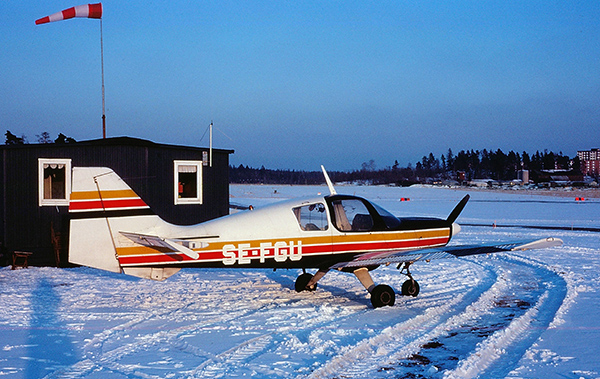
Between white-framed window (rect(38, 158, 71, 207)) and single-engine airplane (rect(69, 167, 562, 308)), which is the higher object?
white-framed window (rect(38, 158, 71, 207))

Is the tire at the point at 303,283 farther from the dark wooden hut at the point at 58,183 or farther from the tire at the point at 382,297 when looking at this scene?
the dark wooden hut at the point at 58,183

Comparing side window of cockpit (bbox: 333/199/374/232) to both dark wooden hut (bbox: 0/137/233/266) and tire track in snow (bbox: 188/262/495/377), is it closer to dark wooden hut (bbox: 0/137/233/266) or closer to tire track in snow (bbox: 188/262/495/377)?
tire track in snow (bbox: 188/262/495/377)

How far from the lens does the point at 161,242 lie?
769 centimetres

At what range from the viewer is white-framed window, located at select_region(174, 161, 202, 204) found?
15.6 m

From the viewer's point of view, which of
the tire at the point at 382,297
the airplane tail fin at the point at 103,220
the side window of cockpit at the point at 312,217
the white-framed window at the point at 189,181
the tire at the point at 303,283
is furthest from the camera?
the white-framed window at the point at 189,181

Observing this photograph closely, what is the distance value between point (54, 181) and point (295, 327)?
1052 centimetres

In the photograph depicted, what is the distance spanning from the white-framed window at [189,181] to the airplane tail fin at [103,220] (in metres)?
7.31

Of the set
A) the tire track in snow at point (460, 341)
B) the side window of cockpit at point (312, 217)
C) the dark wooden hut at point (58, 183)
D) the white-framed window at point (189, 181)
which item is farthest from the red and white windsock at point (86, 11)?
the tire track in snow at point (460, 341)

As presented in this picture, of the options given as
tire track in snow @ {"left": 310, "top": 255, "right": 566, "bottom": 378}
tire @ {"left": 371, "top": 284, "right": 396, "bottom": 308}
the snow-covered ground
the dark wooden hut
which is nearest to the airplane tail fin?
the snow-covered ground

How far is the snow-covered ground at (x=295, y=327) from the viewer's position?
537 cm

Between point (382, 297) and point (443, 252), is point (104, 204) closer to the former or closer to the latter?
point (382, 297)

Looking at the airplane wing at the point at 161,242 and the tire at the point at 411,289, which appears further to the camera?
the tire at the point at 411,289

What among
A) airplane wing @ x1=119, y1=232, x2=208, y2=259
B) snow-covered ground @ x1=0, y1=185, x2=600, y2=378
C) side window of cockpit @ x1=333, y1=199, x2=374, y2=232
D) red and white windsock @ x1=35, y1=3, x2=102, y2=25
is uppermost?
red and white windsock @ x1=35, y1=3, x2=102, y2=25

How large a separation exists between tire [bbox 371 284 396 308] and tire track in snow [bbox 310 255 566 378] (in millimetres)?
673
